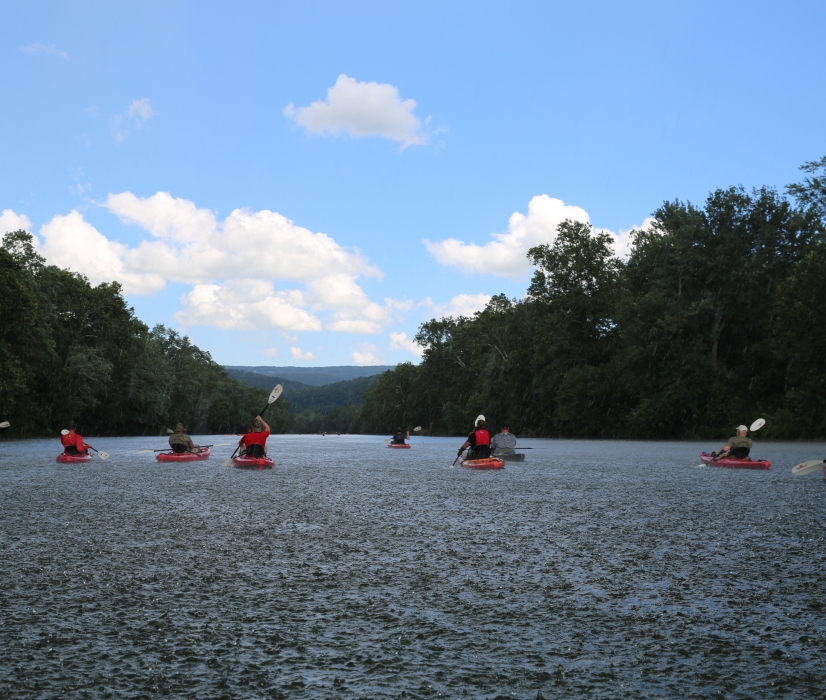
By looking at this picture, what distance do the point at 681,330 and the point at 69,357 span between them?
40.2 meters

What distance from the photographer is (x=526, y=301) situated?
80250 millimetres

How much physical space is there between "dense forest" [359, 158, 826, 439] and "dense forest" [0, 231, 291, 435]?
105 feet

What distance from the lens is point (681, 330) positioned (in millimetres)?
58656

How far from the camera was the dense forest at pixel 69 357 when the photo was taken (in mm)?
49625

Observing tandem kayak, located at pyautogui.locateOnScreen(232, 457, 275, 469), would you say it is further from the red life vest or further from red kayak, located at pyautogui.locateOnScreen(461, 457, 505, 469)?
the red life vest

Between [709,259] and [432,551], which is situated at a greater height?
[709,259]

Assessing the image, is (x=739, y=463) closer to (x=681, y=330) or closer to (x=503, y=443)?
(x=503, y=443)

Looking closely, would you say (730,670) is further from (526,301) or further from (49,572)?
(526,301)

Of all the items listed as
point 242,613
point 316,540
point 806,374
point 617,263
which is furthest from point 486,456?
point 617,263

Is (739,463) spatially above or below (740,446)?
below

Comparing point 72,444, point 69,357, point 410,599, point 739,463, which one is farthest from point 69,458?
point 69,357

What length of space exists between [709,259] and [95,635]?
188 feet

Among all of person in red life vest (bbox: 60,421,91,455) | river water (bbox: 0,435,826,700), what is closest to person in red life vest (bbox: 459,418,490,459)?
river water (bbox: 0,435,826,700)

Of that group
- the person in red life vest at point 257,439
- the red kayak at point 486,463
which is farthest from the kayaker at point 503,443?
the person in red life vest at point 257,439
